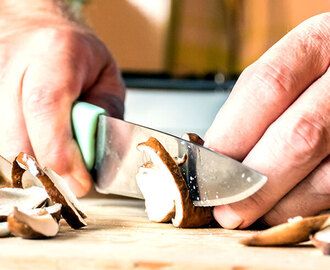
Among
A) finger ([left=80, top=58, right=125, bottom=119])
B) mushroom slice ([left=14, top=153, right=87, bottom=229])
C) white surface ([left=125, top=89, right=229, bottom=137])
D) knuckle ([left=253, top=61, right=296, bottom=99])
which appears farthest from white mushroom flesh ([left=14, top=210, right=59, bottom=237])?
white surface ([left=125, top=89, right=229, bottom=137])

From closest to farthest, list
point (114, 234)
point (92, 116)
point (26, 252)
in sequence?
1. point (26, 252)
2. point (114, 234)
3. point (92, 116)

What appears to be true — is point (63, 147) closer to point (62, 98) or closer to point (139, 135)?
point (62, 98)

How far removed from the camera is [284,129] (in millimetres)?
910

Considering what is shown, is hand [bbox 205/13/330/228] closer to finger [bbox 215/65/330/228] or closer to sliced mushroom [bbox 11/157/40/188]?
finger [bbox 215/65/330/228]

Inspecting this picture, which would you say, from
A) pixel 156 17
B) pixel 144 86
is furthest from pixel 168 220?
pixel 156 17

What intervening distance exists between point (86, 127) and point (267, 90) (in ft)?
1.62

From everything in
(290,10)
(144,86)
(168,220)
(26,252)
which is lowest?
(144,86)

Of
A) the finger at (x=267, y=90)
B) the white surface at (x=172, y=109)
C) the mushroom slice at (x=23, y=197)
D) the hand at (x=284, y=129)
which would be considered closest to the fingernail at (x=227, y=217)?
the hand at (x=284, y=129)

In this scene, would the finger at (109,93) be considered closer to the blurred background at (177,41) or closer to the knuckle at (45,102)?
the knuckle at (45,102)

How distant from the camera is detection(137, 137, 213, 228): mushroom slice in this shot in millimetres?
953

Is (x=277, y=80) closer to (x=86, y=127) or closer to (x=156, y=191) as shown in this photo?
(x=156, y=191)

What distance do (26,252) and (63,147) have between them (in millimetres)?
592

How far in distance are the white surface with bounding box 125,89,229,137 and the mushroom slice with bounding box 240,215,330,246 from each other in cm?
197

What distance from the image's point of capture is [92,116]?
1.24 metres
